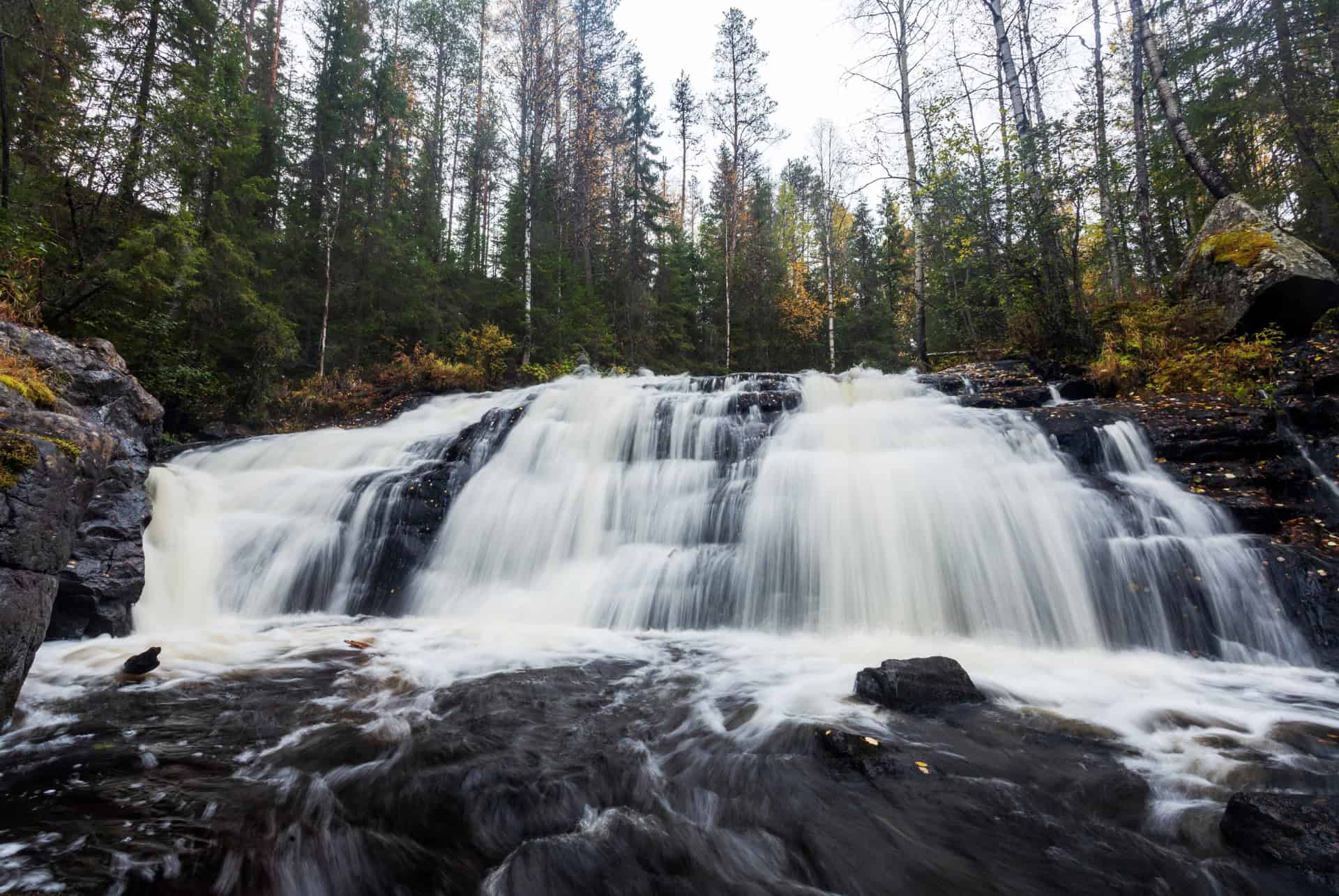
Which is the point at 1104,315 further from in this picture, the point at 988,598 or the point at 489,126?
the point at 489,126

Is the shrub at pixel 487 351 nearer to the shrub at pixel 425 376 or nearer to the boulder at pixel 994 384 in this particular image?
the shrub at pixel 425 376

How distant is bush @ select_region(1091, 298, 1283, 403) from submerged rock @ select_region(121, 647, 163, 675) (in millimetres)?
10714

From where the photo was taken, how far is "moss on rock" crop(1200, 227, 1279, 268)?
23.7 ft

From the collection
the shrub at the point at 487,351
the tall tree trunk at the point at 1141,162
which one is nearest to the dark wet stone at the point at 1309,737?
the tall tree trunk at the point at 1141,162

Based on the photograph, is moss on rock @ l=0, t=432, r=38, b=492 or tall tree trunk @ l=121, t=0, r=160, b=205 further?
tall tree trunk @ l=121, t=0, r=160, b=205

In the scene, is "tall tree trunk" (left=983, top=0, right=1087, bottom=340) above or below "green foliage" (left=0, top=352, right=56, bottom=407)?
above

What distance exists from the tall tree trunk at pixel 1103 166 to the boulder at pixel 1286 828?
35.6 feet

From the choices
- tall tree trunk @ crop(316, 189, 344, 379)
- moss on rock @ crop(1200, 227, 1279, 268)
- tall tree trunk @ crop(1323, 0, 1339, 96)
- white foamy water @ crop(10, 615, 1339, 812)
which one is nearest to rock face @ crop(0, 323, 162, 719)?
white foamy water @ crop(10, 615, 1339, 812)

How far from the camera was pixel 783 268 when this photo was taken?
982 inches

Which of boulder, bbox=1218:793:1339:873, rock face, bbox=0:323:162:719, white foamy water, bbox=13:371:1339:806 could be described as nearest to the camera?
boulder, bbox=1218:793:1339:873

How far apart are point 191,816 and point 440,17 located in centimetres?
2773

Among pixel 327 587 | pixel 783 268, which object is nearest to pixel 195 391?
pixel 327 587

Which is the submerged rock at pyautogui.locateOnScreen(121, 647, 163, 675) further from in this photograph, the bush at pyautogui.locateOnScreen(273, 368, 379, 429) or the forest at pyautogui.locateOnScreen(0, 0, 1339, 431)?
the bush at pyautogui.locateOnScreen(273, 368, 379, 429)

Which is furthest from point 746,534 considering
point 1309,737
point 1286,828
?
point 1286,828
